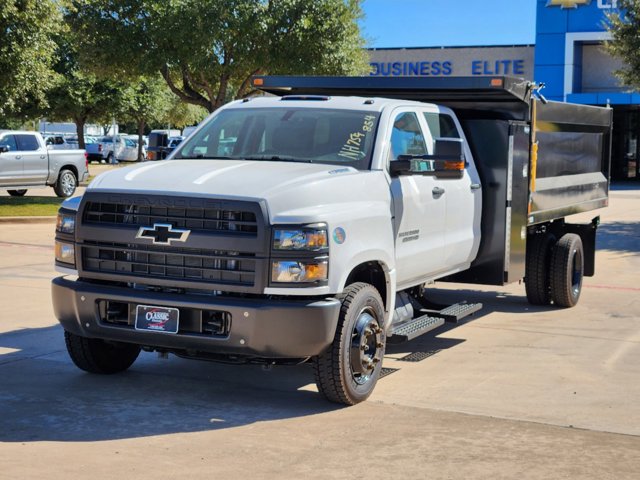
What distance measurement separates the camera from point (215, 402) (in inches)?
276

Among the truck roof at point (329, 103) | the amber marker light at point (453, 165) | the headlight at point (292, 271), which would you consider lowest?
the headlight at point (292, 271)

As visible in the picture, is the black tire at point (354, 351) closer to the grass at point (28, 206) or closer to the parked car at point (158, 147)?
the parked car at point (158, 147)

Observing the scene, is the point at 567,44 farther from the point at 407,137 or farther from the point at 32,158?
the point at 407,137

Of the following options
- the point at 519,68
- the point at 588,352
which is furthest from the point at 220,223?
the point at 519,68

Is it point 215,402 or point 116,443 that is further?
point 215,402

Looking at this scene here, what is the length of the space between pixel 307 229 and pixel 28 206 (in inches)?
719

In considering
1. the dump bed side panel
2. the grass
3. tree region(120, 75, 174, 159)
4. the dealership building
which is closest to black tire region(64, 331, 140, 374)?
the dump bed side panel

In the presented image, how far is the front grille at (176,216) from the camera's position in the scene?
21.1ft

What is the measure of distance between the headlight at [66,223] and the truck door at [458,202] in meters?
3.01

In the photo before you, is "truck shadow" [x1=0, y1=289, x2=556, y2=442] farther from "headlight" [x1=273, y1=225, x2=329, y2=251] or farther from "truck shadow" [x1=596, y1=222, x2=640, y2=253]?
"truck shadow" [x1=596, y1=222, x2=640, y2=253]

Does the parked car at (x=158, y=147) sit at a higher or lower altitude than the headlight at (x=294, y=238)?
higher

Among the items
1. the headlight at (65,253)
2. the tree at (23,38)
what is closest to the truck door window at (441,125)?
the headlight at (65,253)

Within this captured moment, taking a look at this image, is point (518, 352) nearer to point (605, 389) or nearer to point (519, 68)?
point (605, 389)

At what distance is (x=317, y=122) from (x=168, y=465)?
3.24m
